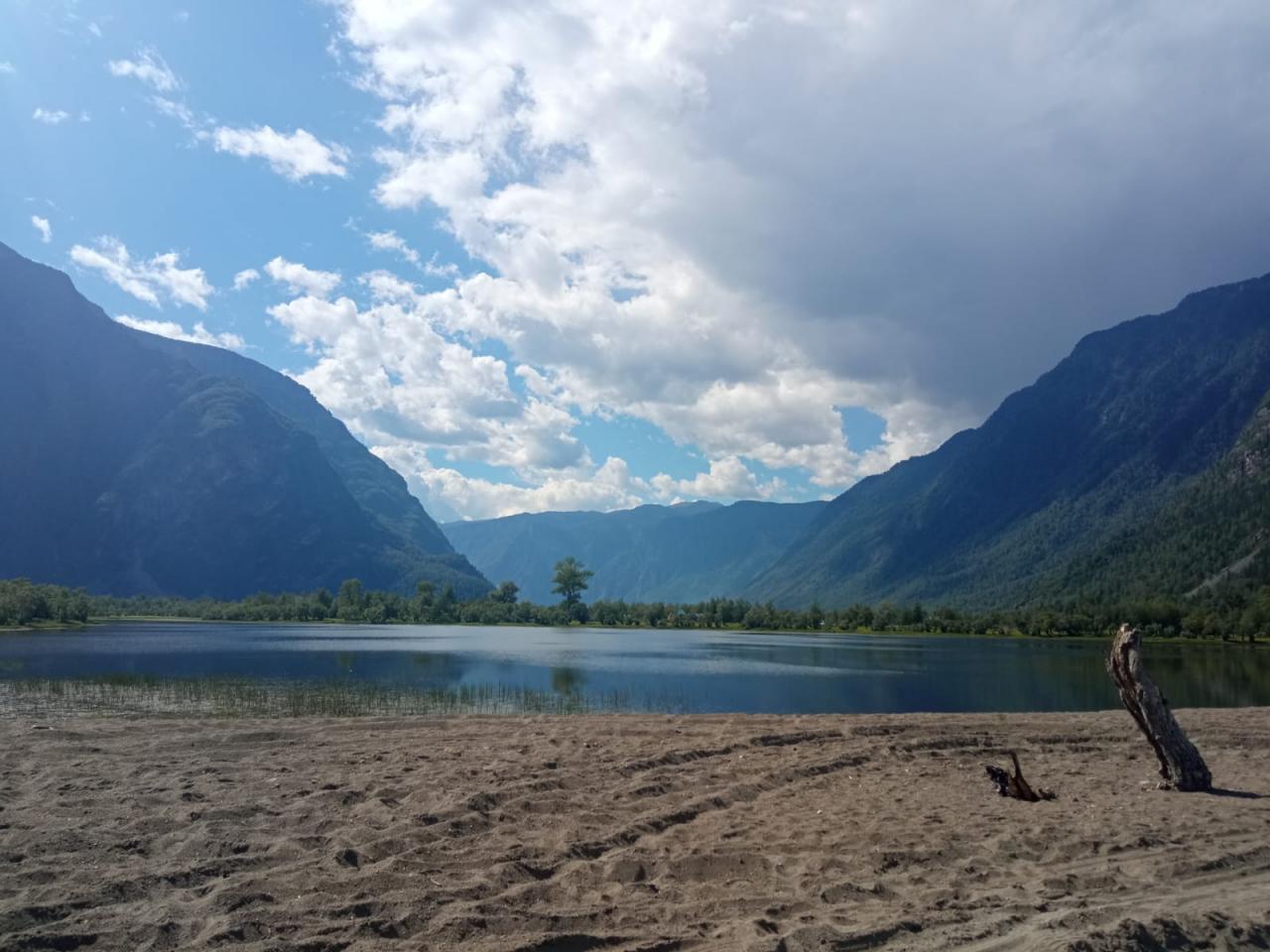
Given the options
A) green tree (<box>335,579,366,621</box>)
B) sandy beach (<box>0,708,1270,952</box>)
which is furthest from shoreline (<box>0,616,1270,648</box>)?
sandy beach (<box>0,708,1270,952</box>)

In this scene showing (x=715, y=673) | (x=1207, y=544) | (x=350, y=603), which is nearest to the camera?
(x=715, y=673)

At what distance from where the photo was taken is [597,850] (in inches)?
433

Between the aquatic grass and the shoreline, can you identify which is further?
the shoreline

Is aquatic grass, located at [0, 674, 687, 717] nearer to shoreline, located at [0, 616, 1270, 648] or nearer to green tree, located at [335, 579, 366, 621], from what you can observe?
shoreline, located at [0, 616, 1270, 648]

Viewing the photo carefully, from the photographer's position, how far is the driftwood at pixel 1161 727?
15.6 m

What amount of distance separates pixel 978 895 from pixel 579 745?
10.6 metres

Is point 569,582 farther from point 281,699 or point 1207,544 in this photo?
point 281,699

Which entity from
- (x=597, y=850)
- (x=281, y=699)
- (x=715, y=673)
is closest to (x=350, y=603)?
(x=715, y=673)

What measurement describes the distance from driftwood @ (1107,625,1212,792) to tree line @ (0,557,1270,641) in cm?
12194

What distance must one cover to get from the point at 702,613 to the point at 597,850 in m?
185

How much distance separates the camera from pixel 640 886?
966 centimetres

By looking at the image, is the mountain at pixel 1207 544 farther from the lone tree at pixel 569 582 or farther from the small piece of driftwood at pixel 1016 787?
the small piece of driftwood at pixel 1016 787

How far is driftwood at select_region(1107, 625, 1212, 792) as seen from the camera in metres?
15.6

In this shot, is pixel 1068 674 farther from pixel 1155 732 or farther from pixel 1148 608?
pixel 1148 608
